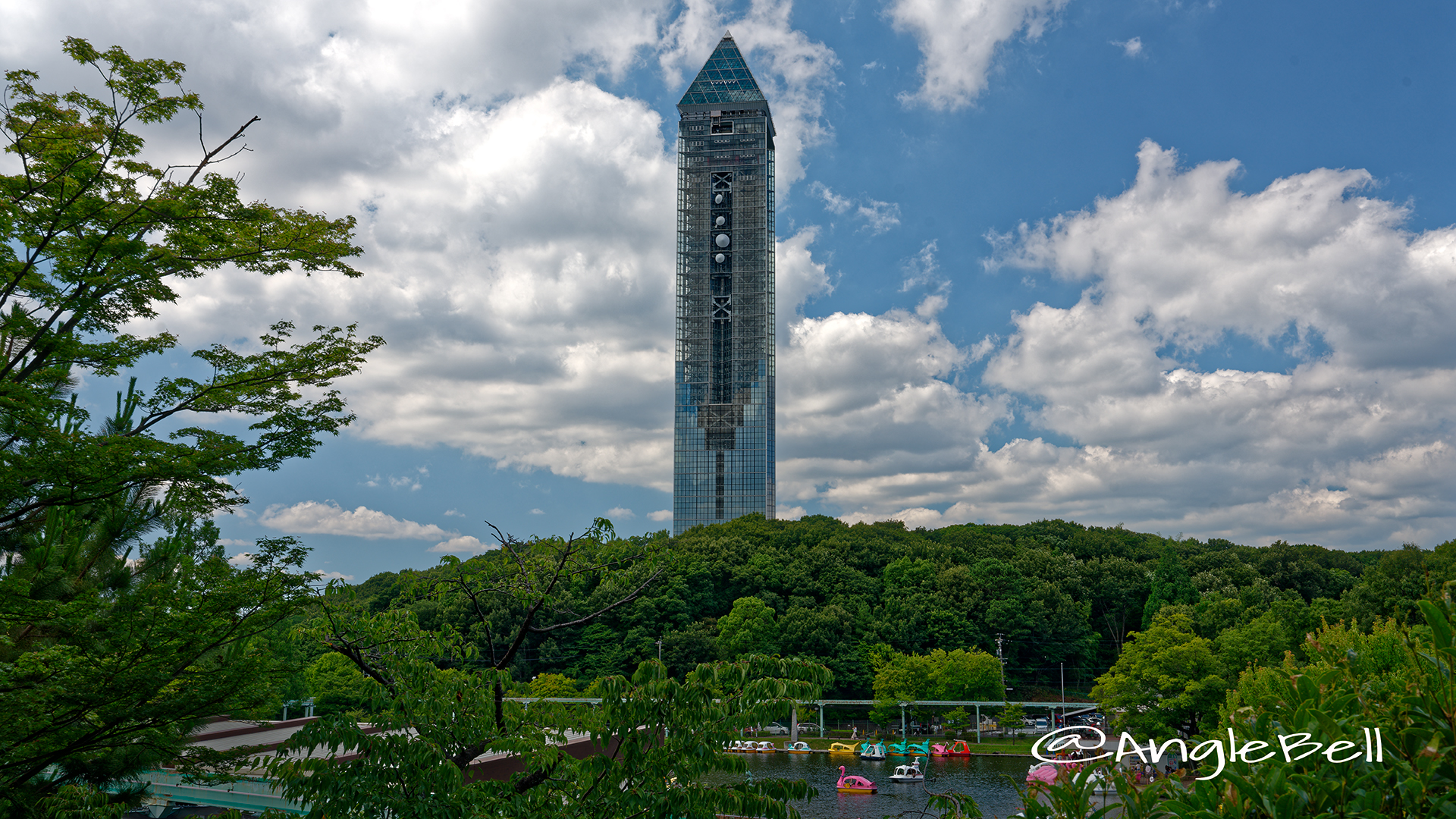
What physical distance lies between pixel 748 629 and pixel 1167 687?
1315 inches

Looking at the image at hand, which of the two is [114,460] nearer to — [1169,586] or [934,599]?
[934,599]

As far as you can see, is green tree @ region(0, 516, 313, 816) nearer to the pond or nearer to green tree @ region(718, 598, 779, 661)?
the pond

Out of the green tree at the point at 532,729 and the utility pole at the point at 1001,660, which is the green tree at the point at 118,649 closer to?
the green tree at the point at 532,729

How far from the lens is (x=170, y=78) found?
392 inches

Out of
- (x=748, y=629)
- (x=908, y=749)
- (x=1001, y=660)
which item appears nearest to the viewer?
(x=908, y=749)

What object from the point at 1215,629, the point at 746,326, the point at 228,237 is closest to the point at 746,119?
the point at 746,326

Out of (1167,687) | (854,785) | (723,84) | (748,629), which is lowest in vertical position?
(854,785)

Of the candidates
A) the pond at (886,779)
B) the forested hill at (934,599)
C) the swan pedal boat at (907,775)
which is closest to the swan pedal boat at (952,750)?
the pond at (886,779)

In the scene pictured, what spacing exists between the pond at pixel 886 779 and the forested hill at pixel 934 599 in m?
11.8

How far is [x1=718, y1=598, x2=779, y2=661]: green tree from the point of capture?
211 feet

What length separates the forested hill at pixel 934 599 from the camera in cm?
6500

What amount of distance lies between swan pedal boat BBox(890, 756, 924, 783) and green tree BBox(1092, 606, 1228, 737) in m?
10.4

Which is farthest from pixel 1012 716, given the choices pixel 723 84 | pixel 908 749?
pixel 723 84

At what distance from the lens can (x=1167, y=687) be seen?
3844cm
